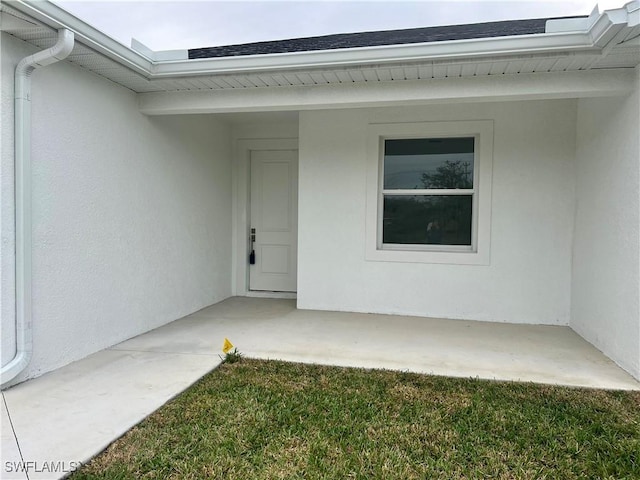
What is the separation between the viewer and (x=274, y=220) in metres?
6.72

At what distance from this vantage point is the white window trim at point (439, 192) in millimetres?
5180

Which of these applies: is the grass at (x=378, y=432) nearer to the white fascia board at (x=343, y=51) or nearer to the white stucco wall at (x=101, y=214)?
the white stucco wall at (x=101, y=214)

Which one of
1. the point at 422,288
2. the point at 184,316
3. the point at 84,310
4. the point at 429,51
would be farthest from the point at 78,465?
the point at 422,288

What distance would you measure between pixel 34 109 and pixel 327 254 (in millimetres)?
3713

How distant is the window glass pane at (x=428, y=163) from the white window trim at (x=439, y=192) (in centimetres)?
8

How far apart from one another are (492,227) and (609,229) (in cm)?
143

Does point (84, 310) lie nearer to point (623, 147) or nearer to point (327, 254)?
point (327, 254)

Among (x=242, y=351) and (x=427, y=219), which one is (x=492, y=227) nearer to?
(x=427, y=219)

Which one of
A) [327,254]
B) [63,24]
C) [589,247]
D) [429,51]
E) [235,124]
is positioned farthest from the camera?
[235,124]

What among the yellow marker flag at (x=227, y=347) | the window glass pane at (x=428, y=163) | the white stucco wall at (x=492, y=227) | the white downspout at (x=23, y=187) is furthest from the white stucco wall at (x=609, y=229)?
the white downspout at (x=23, y=187)

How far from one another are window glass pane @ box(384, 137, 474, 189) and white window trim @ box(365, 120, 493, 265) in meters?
0.08

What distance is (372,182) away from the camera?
552cm

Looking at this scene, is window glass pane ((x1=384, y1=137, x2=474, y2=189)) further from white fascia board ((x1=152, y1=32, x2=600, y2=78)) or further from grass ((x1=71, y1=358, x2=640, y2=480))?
grass ((x1=71, y1=358, x2=640, y2=480))

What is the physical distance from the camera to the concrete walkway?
7.72 feet
